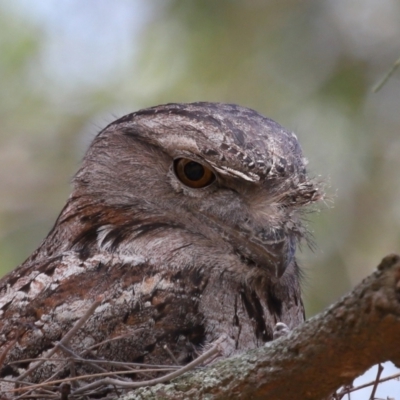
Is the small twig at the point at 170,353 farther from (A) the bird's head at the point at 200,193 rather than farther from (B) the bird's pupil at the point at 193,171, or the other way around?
(B) the bird's pupil at the point at 193,171

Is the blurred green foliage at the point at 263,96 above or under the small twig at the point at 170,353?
above

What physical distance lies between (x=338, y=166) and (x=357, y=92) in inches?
22.9

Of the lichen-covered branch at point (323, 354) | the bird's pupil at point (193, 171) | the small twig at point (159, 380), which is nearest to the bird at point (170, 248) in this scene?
the bird's pupil at point (193, 171)

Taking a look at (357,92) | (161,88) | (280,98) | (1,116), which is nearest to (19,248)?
(1,116)

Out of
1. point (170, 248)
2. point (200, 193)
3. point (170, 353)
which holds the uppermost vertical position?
point (200, 193)

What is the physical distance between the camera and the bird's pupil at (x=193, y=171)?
3578mm

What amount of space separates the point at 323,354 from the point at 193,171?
1.50 meters

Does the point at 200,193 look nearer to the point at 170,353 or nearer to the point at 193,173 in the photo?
the point at 193,173

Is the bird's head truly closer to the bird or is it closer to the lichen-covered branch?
the bird

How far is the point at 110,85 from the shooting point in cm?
688

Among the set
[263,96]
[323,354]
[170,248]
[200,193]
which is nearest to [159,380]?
[323,354]

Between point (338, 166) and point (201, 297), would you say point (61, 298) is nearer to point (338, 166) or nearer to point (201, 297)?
point (201, 297)

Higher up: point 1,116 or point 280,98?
point 1,116

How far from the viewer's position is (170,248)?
11.6 feet
